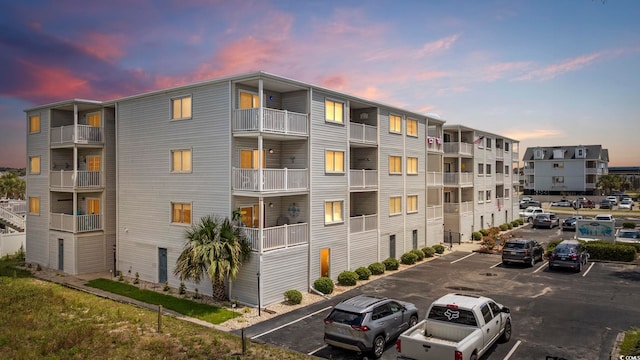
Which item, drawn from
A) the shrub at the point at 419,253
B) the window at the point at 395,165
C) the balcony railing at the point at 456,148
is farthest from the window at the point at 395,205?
the balcony railing at the point at 456,148

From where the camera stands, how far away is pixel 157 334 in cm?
1606

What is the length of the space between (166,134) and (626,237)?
37124mm

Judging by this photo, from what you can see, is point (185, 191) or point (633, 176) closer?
point (185, 191)

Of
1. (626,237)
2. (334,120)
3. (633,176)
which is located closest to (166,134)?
(334,120)

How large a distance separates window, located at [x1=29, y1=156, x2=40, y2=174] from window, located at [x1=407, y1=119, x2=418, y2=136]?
28110 millimetres

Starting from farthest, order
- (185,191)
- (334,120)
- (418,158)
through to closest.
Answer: (418,158)
(334,120)
(185,191)

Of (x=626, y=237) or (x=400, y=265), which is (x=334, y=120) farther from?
(x=626, y=237)

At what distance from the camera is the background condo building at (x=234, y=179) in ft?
72.1

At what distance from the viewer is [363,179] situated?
28.2 meters

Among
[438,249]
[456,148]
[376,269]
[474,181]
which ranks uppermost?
[456,148]

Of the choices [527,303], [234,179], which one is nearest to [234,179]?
[234,179]

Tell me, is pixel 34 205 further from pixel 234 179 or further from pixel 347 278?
pixel 347 278

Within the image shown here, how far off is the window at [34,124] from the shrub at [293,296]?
78.0 ft

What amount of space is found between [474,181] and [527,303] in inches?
1059
